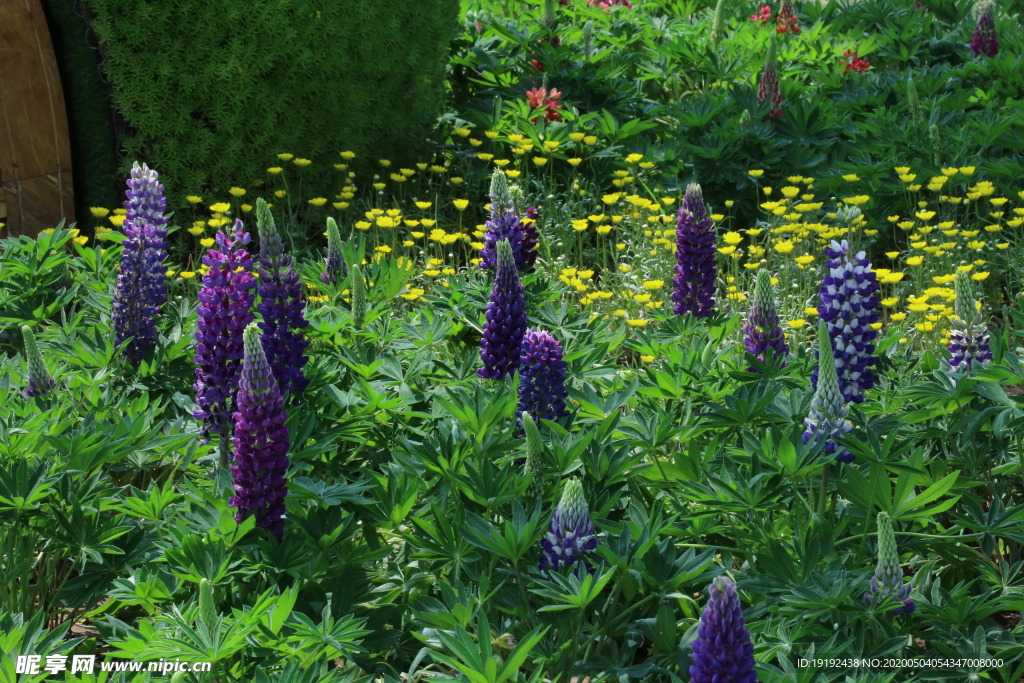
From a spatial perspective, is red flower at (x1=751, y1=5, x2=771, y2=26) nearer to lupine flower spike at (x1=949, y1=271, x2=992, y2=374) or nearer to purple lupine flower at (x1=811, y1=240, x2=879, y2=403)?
lupine flower spike at (x1=949, y1=271, x2=992, y2=374)

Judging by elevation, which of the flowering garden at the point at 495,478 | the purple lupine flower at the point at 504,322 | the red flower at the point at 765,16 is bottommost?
the flowering garden at the point at 495,478

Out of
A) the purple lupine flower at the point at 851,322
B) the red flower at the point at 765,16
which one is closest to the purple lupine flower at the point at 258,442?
the purple lupine flower at the point at 851,322

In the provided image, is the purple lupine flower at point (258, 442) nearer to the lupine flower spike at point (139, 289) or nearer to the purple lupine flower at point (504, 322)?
the purple lupine flower at point (504, 322)

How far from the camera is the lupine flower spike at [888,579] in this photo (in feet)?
6.95

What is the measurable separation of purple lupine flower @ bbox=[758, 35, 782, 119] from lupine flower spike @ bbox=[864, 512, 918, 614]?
4.51 meters

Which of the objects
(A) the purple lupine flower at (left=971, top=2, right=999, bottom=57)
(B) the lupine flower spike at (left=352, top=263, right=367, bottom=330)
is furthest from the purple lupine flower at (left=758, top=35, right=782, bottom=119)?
(B) the lupine flower spike at (left=352, top=263, right=367, bottom=330)

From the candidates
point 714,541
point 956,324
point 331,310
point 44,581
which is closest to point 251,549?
point 44,581

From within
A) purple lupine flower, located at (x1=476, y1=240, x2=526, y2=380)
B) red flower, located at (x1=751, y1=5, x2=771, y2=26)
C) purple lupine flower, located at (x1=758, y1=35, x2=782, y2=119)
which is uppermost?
red flower, located at (x1=751, y1=5, x2=771, y2=26)

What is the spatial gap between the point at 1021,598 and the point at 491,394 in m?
1.43

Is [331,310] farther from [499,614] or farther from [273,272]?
[499,614]

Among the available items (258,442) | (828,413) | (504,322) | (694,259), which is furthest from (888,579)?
(694,259)

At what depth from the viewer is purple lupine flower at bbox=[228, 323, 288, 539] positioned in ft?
7.80

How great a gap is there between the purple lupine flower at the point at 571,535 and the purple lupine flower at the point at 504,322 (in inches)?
32.3

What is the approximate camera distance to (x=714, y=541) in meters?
2.66
